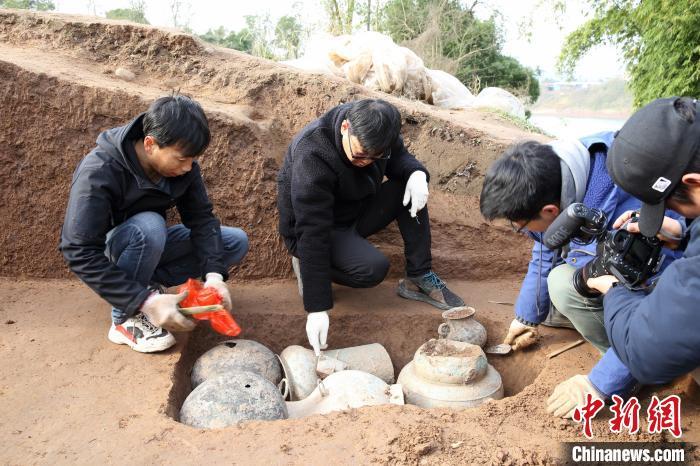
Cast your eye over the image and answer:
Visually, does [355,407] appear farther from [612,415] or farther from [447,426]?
[612,415]

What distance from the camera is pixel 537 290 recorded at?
9.15ft

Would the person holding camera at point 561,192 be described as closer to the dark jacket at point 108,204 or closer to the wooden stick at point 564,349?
the wooden stick at point 564,349

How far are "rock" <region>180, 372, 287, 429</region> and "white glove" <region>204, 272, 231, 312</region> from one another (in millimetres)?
407

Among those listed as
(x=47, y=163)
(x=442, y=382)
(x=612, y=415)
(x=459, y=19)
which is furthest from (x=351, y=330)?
(x=459, y=19)

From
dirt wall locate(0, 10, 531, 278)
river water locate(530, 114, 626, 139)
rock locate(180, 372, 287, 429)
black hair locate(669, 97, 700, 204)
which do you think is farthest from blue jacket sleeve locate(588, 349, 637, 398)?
river water locate(530, 114, 626, 139)

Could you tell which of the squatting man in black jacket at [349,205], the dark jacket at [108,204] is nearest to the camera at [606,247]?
the squatting man in black jacket at [349,205]

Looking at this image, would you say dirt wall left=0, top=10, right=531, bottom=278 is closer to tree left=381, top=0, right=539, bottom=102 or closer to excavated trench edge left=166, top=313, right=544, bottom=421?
excavated trench edge left=166, top=313, right=544, bottom=421

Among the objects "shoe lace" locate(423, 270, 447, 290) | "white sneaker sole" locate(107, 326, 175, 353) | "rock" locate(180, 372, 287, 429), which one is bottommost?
"white sneaker sole" locate(107, 326, 175, 353)

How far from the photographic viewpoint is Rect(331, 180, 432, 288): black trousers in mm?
3277

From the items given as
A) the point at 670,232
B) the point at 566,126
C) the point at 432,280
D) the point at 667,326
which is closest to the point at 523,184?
the point at 670,232

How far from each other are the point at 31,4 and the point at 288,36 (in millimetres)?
5996

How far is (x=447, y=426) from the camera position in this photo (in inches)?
86.7

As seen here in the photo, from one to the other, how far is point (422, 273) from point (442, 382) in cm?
93

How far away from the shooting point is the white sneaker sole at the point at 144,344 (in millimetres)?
2707
